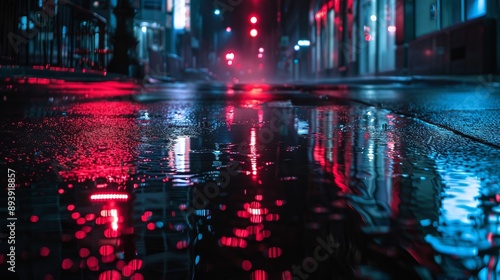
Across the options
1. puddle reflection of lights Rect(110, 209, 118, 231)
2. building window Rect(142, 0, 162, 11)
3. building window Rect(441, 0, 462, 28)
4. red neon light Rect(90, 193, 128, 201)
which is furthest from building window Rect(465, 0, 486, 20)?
building window Rect(142, 0, 162, 11)

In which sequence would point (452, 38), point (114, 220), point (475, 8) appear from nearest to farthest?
point (114, 220) → point (475, 8) → point (452, 38)

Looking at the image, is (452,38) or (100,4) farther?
(100,4)

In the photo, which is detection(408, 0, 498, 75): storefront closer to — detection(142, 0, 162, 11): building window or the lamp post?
the lamp post

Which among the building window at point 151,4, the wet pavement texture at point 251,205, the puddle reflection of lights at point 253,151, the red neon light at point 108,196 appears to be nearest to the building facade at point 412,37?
the building window at point 151,4

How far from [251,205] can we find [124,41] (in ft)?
46.2

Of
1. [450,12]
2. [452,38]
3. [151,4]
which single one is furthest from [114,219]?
[151,4]

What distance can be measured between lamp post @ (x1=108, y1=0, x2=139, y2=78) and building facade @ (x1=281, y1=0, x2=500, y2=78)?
8.54 metres

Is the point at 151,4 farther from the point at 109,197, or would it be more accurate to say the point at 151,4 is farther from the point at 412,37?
the point at 109,197

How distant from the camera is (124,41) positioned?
15797 mm

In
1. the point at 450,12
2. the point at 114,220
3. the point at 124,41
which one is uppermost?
the point at 450,12

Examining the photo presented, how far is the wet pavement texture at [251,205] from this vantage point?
152 centimetres

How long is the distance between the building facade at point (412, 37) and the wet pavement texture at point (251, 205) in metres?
14.4

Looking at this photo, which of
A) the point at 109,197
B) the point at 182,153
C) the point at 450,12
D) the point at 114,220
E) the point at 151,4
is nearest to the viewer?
the point at 114,220

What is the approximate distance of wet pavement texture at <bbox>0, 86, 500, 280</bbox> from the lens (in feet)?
5.00
